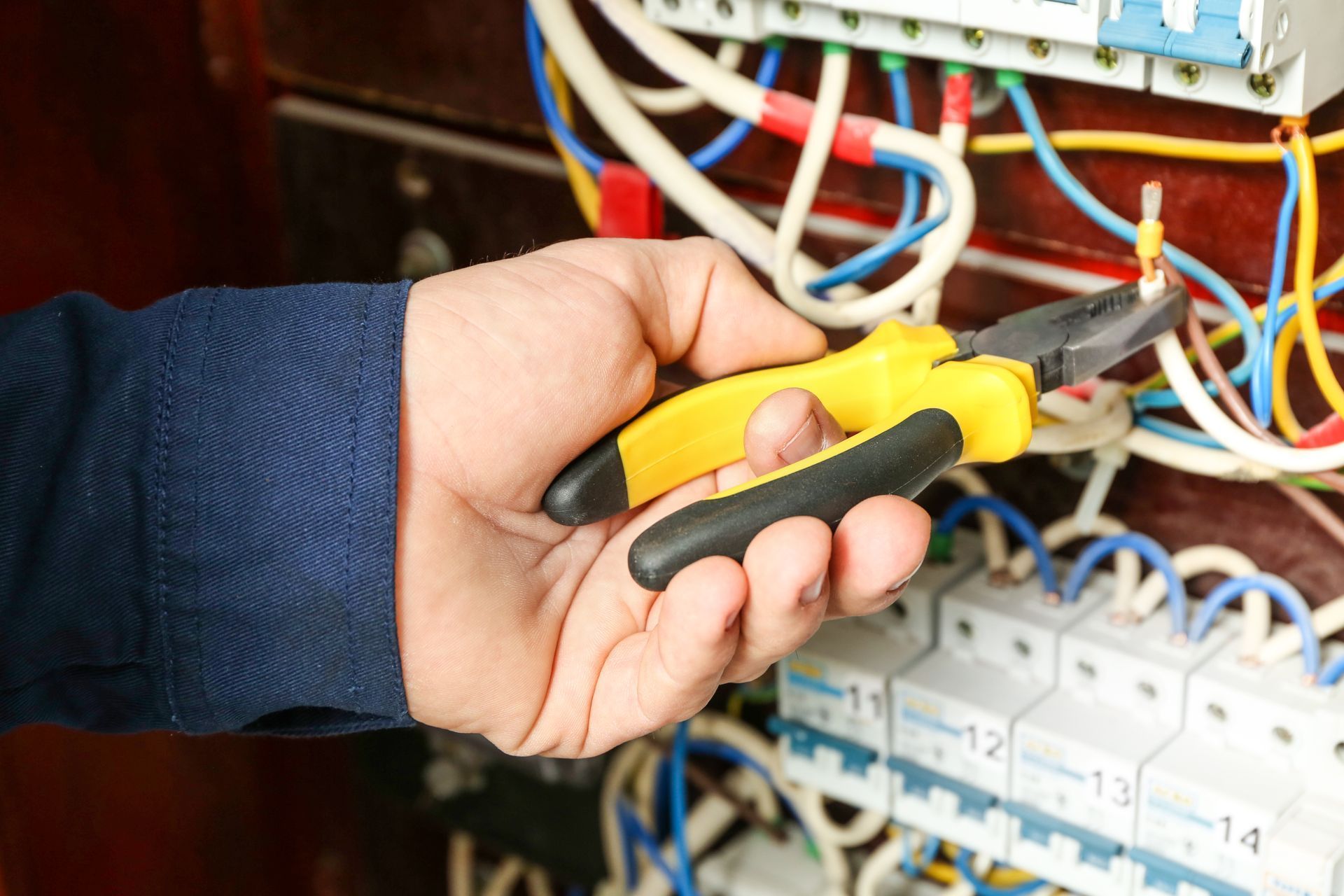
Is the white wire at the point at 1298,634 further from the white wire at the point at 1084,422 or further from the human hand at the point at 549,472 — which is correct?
the human hand at the point at 549,472

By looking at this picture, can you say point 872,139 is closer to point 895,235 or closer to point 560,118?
point 895,235

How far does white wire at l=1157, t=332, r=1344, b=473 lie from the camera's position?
1.95 feet

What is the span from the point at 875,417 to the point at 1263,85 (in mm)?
212

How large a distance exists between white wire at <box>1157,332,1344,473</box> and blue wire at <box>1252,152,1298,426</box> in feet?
0.05

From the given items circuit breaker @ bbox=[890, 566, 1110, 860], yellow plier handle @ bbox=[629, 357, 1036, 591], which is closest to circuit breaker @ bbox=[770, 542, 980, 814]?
circuit breaker @ bbox=[890, 566, 1110, 860]

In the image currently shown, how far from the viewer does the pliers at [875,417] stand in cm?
52

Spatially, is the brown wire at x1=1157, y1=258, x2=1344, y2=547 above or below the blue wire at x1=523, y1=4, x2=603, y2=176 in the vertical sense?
below

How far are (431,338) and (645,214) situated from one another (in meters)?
0.21

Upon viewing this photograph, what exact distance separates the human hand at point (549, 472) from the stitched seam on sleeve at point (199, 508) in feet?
0.27

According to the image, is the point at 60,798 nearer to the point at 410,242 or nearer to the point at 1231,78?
the point at 410,242

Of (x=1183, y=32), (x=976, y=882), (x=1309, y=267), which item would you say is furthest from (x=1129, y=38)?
(x=976, y=882)

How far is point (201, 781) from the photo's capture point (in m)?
1.05

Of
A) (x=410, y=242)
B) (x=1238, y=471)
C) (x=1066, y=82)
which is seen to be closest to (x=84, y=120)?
(x=410, y=242)

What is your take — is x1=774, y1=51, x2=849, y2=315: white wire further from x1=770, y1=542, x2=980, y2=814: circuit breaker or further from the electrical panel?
x1=770, y1=542, x2=980, y2=814: circuit breaker
